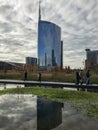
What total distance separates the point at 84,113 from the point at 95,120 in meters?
1.82

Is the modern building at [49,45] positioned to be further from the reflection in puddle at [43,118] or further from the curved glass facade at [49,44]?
the reflection in puddle at [43,118]

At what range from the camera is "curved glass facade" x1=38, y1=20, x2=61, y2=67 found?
429ft

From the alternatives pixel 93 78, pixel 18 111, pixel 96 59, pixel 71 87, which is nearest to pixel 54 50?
→ pixel 96 59

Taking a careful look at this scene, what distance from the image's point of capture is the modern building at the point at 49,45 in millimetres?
130875

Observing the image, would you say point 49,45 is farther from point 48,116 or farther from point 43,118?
point 43,118

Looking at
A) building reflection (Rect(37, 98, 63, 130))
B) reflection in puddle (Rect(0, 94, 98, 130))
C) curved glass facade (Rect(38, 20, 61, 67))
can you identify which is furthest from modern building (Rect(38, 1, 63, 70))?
reflection in puddle (Rect(0, 94, 98, 130))

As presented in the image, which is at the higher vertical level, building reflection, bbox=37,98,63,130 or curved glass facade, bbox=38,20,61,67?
curved glass facade, bbox=38,20,61,67

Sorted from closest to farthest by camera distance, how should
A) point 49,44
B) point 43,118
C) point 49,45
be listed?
point 43,118 < point 49,44 < point 49,45

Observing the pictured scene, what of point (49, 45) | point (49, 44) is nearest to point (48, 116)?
point (49, 44)

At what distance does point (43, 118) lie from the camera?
13312mm

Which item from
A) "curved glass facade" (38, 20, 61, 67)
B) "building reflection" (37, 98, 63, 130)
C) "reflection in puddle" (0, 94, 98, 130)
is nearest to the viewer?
"reflection in puddle" (0, 94, 98, 130)

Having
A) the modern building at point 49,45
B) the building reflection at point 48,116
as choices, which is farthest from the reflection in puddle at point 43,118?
the modern building at point 49,45

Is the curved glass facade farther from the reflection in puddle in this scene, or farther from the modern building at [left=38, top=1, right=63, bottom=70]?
the reflection in puddle

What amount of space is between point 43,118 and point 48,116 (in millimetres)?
677
